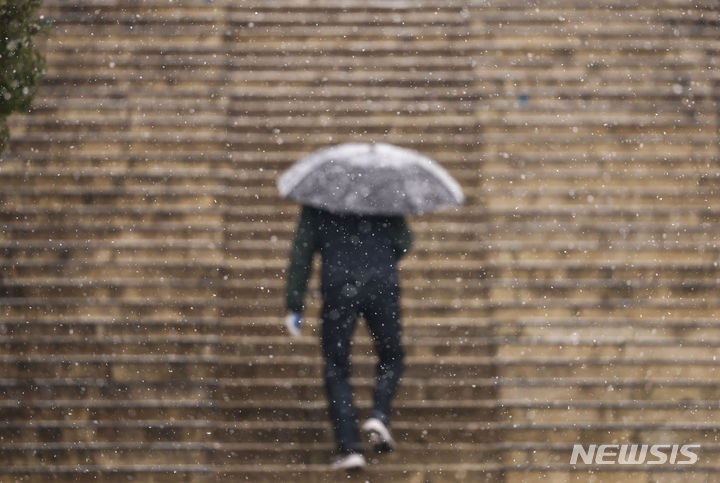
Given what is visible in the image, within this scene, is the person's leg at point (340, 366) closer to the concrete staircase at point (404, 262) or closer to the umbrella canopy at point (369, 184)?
the umbrella canopy at point (369, 184)

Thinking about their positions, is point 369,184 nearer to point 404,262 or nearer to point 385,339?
point 385,339

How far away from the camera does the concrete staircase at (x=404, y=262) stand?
17.8 feet

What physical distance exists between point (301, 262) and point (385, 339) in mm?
592

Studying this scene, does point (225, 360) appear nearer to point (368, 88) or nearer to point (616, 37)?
point (368, 88)

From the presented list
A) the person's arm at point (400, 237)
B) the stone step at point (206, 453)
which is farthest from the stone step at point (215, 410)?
the person's arm at point (400, 237)

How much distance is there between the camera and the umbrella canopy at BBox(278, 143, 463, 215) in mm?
4203

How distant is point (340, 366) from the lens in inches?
180

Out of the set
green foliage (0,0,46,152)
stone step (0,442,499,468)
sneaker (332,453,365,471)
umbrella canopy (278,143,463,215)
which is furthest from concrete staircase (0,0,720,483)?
umbrella canopy (278,143,463,215)

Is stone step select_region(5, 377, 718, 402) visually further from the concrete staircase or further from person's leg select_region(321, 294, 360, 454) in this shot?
person's leg select_region(321, 294, 360, 454)

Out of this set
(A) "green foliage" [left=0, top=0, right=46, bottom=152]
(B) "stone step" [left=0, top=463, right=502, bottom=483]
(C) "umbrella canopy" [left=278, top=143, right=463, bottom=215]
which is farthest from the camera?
(B) "stone step" [left=0, top=463, right=502, bottom=483]

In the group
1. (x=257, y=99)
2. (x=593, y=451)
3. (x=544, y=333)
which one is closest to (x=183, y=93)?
(x=257, y=99)

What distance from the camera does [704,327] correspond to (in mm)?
5797

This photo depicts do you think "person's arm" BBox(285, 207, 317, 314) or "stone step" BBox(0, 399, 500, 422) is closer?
"person's arm" BBox(285, 207, 317, 314)

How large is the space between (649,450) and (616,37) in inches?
131
